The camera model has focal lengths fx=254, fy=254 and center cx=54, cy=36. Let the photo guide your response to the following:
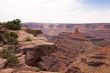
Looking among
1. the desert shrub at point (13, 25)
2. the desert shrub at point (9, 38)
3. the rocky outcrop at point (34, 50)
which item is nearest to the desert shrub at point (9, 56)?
the rocky outcrop at point (34, 50)

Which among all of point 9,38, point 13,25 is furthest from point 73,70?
point 13,25

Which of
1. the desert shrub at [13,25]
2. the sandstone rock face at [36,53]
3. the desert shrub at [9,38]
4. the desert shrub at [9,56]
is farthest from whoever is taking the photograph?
the desert shrub at [13,25]

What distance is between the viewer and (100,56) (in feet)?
22.9

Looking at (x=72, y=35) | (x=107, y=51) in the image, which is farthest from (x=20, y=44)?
(x=72, y=35)

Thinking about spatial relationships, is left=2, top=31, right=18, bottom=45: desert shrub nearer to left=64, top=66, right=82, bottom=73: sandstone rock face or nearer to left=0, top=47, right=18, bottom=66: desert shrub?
left=0, top=47, right=18, bottom=66: desert shrub

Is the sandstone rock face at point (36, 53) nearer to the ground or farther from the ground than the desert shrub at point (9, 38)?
nearer to the ground

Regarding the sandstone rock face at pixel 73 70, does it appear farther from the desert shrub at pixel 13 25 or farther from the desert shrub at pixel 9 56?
the desert shrub at pixel 13 25

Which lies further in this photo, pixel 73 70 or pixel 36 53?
pixel 36 53

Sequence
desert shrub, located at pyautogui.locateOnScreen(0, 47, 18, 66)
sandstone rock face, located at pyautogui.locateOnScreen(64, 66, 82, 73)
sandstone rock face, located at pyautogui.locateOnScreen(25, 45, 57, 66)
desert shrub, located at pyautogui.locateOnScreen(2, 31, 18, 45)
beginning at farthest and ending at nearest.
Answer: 1. desert shrub, located at pyautogui.locateOnScreen(2, 31, 18, 45)
2. sandstone rock face, located at pyautogui.locateOnScreen(25, 45, 57, 66)
3. desert shrub, located at pyautogui.locateOnScreen(0, 47, 18, 66)
4. sandstone rock face, located at pyautogui.locateOnScreen(64, 66, 82, 73)

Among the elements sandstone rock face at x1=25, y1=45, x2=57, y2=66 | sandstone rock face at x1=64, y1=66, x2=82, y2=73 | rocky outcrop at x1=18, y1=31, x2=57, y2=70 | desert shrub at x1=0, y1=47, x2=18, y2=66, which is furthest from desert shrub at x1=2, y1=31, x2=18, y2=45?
sandstone rock face at x1=64, y1=66, x2=82, y2=73

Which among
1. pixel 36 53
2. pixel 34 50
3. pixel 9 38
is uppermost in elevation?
pixel 9 38

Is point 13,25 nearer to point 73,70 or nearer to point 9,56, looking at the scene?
point 9,56

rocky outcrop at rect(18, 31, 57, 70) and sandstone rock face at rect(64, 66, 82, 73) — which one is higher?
sandstone rock face at rect(64, 66, 82, 73)

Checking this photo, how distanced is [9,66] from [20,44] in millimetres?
4874
